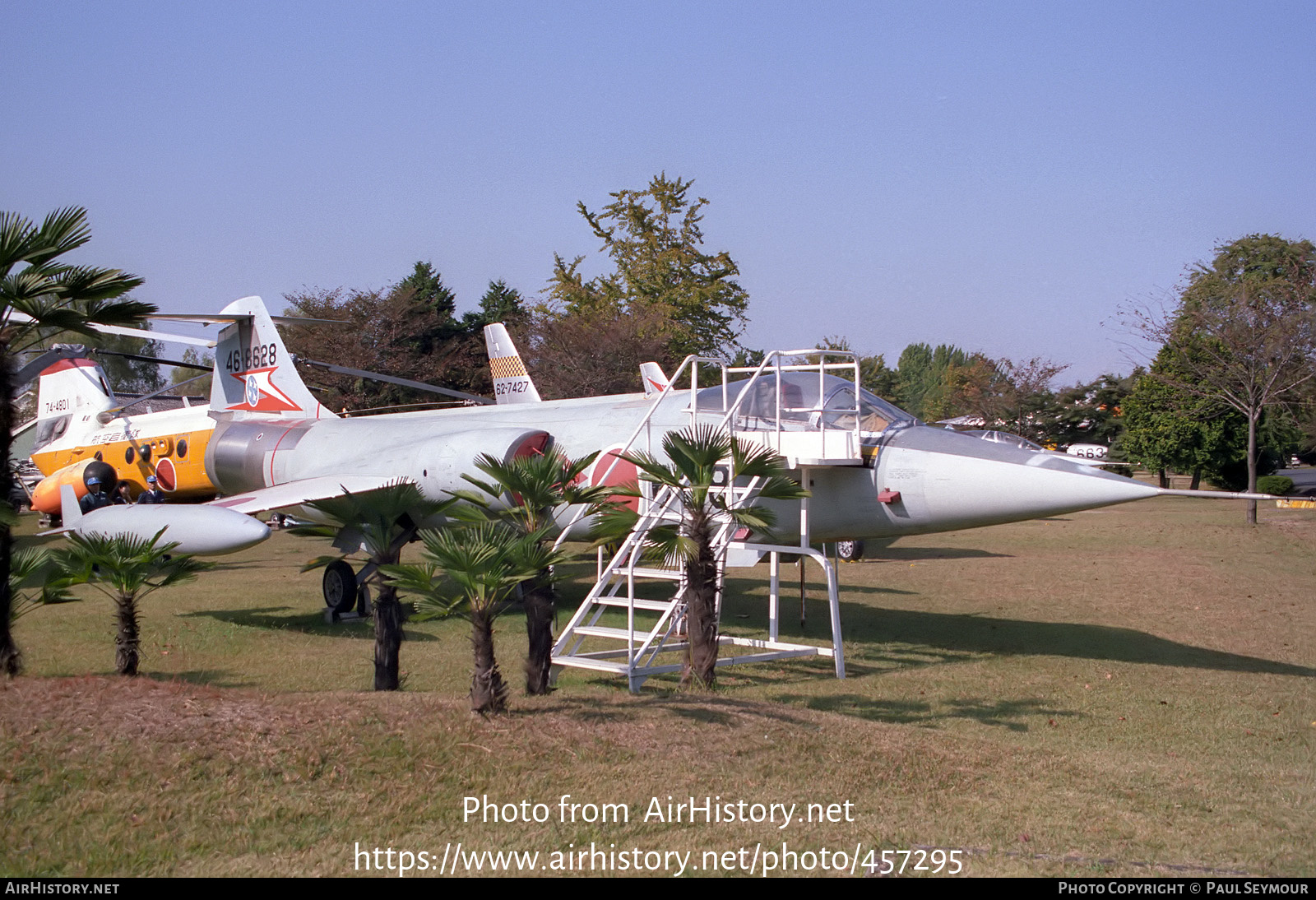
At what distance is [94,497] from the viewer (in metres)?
21.2

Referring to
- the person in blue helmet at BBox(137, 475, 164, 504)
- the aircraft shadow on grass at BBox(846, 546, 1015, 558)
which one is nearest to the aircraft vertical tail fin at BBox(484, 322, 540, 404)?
the person in blue helmet at BBox(137, 475, 164, 504)

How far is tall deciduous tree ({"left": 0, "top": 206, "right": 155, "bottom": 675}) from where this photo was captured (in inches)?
285

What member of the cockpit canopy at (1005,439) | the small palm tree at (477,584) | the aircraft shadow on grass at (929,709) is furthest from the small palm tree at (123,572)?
the cockpit canopy at (1005,439)

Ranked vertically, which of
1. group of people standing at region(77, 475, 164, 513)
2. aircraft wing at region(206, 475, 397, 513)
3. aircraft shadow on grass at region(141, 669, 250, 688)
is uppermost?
aircraft wing at region(206, 475, 397, 513)

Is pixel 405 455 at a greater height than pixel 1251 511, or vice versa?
pixel 405 455

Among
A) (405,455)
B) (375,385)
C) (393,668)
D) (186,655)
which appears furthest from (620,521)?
(375,385)

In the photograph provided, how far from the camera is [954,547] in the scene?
23109 millimetres

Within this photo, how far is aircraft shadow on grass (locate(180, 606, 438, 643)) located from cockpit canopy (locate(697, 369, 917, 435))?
14.1 ft

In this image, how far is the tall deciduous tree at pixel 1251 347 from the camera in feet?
99.2

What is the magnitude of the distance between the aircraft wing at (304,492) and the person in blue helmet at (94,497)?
30.7 ft

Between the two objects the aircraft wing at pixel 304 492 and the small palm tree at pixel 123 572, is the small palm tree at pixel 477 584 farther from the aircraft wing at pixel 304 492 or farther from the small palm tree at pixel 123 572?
the aircraft wing at pixel 304 492

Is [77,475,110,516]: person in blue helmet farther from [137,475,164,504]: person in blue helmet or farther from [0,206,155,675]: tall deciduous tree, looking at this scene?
[0,206,155,675]: tall deciduous tree

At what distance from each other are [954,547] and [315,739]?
19321 mm

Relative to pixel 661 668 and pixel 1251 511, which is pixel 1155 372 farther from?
pixel 661 668
